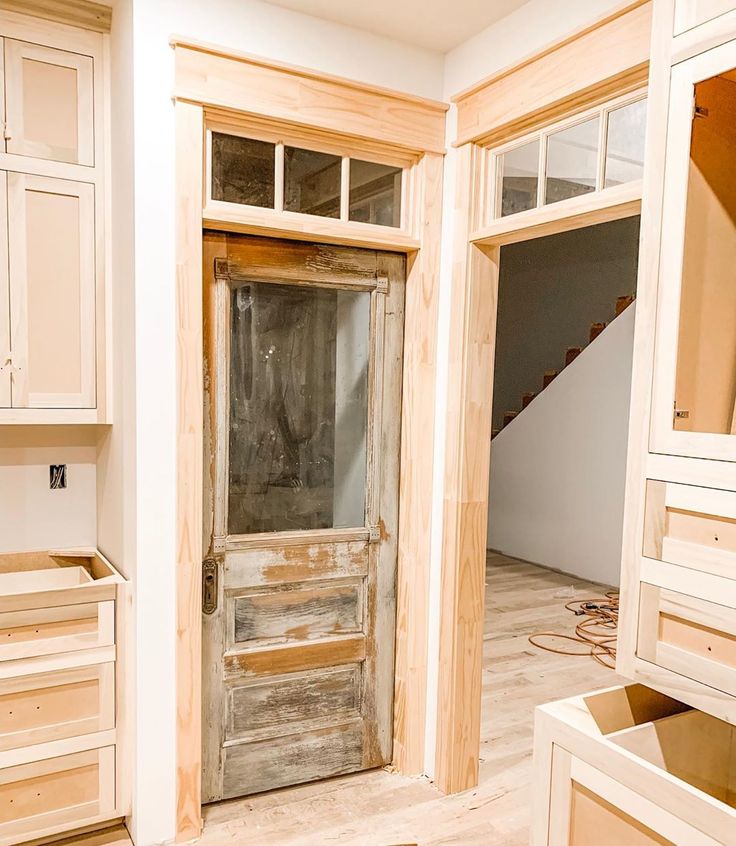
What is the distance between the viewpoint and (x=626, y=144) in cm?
200

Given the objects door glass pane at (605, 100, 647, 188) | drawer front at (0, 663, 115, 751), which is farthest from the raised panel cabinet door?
door glass pane at (605, 100, 647, 188)

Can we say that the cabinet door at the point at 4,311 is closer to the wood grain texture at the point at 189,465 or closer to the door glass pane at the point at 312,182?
the wood grain texture at the point at 189,465

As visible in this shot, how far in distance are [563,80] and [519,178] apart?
368mm

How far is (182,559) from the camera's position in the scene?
230 centimetres

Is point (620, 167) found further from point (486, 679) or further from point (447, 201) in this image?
point (486, 679)

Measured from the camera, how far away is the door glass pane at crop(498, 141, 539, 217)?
2.34m

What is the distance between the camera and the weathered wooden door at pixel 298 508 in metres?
2.47

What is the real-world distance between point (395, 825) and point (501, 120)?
251 centimetres

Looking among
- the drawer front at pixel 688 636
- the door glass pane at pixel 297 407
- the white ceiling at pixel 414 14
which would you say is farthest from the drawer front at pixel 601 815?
the white ceiling at pixel 414 14

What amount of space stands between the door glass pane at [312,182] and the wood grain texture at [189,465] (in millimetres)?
338

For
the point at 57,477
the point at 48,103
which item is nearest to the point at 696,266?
the point at 48,103

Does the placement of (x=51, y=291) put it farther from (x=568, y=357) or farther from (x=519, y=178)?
(x=568, y=357)

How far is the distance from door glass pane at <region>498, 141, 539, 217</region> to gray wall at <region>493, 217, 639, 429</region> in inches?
168

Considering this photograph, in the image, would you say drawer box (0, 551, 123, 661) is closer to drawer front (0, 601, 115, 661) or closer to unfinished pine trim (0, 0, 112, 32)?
drawer front (0, 601, 115, 661)
